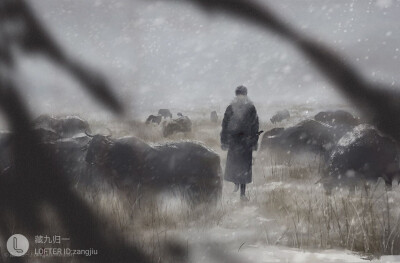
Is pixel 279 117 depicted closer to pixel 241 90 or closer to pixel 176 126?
pixel 176 126

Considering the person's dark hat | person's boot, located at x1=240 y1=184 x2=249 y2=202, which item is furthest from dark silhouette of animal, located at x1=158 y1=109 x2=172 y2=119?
the person's dark hat

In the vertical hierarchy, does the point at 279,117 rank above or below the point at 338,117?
above

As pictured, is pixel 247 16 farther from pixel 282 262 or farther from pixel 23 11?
pixel 282 262

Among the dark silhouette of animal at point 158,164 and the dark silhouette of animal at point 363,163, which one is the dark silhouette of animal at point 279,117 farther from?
the dark silhouette of animal at point 158,164

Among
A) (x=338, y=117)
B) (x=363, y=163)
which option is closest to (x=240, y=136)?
(x=363, y=163)

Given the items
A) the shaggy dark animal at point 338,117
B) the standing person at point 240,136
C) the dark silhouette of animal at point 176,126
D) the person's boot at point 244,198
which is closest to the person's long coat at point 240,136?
the standing person at point 240,136

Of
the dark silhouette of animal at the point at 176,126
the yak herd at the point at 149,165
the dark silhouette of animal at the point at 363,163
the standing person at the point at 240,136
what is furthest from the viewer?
the dark silhouette of animal at the point at 176,126

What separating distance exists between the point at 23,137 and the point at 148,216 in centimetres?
360

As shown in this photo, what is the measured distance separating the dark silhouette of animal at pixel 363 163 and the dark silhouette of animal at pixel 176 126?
8.92 metres

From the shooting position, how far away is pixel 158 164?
5.41m

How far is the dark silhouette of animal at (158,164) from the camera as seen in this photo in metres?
5.38

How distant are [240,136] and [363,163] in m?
1.90

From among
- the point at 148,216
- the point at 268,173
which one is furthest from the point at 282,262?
the point at 268,173

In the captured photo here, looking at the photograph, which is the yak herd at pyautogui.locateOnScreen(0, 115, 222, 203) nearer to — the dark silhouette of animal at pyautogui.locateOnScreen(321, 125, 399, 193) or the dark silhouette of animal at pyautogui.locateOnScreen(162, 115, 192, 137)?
the dark silhouette of animal at pyautogui.locateOnScreen(321, 125, 399, 193)
